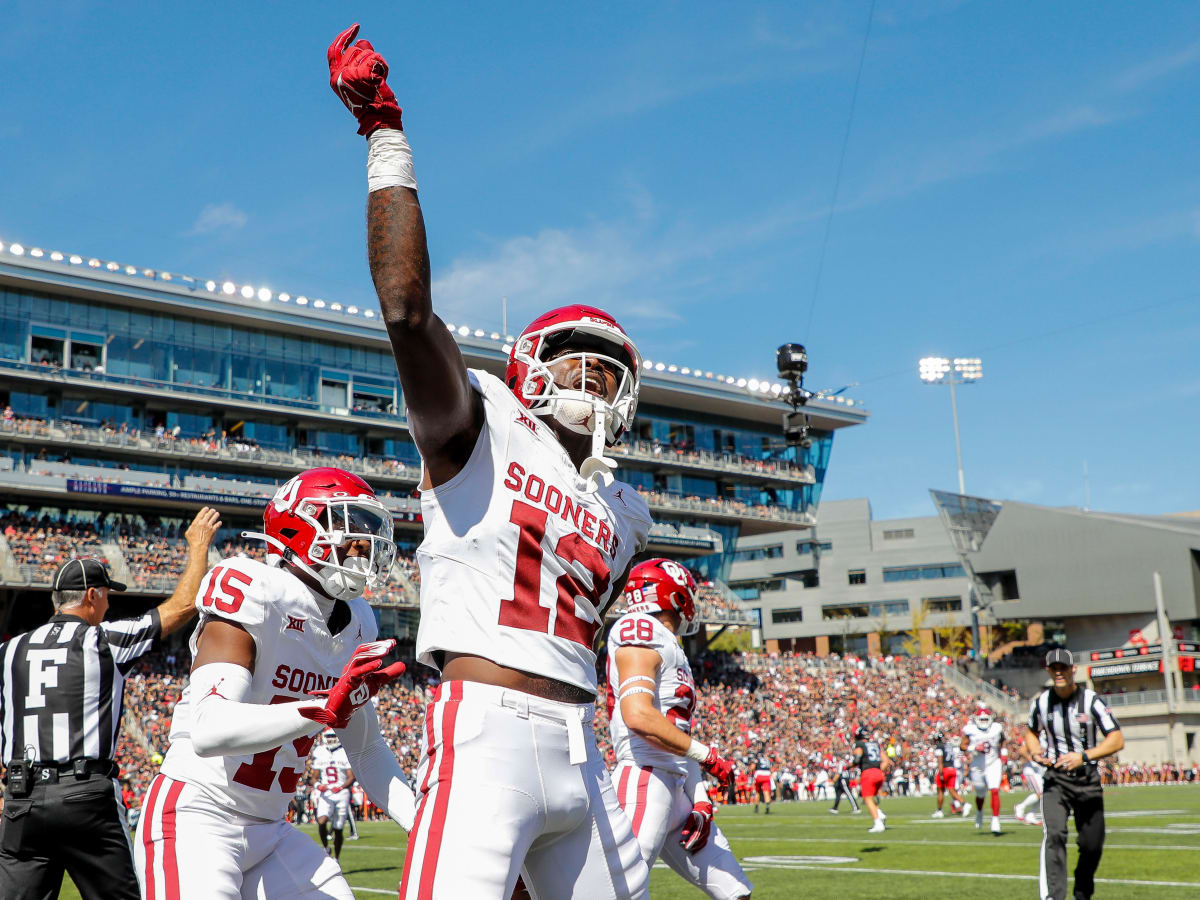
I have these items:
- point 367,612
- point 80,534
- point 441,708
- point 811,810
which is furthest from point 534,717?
point 80,534

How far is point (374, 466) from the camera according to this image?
48.1m

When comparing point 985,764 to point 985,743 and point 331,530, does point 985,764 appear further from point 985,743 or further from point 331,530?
point 331,530

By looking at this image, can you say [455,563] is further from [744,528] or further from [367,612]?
[744,528]

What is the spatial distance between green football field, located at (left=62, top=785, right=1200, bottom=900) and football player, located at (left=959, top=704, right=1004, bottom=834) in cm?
35

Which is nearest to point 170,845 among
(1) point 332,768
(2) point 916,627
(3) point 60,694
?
(3) point 60,694

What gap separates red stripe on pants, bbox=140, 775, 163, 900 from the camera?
13.0ft

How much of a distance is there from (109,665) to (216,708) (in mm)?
2467

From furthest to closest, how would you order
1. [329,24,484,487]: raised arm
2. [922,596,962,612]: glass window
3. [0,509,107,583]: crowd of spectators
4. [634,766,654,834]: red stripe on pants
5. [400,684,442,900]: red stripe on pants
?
[922,596,962,612]: glass window < [0,509,107,583]: crowd of spectators < [634,766,654,834]: red stripe on pants < [400,684,442,900]: red stripe on pants < [329,24,484,487]: raised arm

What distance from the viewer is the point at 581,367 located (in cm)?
340

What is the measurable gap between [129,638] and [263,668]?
6.81 ft

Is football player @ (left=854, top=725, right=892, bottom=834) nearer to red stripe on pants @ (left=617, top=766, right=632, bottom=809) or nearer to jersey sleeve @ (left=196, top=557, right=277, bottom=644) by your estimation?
red stripe on pants @ (left=617, top=766, right=632, bottom=809)

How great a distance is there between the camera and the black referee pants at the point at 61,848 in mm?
5375

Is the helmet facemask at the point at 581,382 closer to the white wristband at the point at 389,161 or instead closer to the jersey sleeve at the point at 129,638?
the white wristband at the point at 389,161

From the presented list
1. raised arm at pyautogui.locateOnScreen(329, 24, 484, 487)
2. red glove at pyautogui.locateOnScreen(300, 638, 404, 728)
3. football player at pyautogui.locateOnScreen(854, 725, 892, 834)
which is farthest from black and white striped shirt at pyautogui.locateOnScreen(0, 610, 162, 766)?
football player at pyautogui.locateOnScreen(854, 725, 892, 834)
